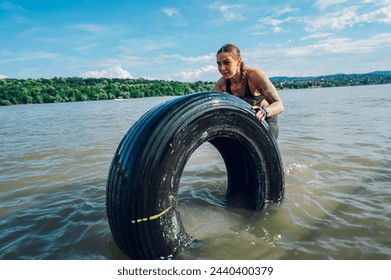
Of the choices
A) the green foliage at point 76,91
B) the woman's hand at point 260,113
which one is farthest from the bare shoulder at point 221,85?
the green foliage at point 76,91

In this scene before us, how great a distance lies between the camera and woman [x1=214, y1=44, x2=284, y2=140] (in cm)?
420

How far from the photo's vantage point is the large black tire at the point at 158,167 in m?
2.88

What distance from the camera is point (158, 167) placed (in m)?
2.94

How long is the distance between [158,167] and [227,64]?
1939 mm

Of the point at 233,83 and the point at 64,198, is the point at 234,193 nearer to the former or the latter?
the point at 233,83

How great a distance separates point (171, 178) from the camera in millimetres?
3074

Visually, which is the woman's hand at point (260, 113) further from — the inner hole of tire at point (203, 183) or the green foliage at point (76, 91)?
the green foliage at point (76, 91)

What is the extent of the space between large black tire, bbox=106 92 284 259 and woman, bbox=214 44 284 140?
0.81 metres

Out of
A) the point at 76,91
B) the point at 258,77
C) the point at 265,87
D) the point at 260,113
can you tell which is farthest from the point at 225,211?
the point at 76,91

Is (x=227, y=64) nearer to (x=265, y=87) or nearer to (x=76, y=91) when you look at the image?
(x=265, y=87)

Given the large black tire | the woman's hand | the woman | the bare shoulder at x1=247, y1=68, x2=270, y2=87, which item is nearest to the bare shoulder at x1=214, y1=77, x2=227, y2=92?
the woman

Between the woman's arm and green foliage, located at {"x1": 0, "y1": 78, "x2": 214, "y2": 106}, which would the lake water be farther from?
green foliage, located at {"x1": 0, "y1": 78, "x2": 214, "y2": 106}

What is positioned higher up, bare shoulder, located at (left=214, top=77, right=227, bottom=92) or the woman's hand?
bare shoulder, located at (left=214, top=77, right=227, bottom=92)

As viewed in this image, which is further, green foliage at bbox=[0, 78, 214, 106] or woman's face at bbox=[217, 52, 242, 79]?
green foliage at bbox=[0, 78, 214, 106]
